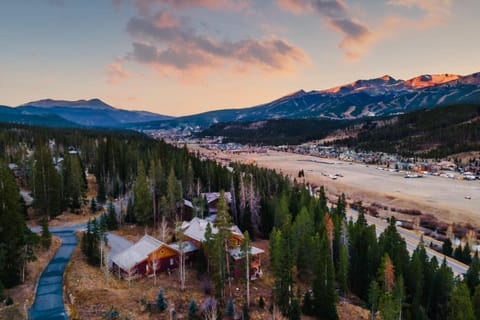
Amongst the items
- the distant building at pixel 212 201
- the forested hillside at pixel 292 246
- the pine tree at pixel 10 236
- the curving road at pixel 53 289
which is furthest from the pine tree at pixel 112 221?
the pine tree at pixel 10 236

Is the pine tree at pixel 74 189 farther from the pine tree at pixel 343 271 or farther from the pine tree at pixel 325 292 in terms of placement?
the pine tree at pixel 343 271

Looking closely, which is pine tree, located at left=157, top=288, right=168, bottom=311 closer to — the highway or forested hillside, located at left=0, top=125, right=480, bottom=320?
forested hillside, located at left=0, top=125, right=480, bottom=320

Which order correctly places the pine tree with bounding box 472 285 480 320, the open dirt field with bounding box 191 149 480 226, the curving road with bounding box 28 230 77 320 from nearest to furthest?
the curving road with bounding box 28 230 77 320 < the pine tree with bounding box 472 285 480 320 < the open dirt field with bounding box 191 149 480 226

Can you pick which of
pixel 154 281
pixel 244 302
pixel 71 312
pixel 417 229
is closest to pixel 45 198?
pixel 154 281

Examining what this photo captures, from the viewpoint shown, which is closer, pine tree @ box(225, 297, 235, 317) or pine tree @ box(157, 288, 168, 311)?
pine tree @ box(157, 288, 168, 311)

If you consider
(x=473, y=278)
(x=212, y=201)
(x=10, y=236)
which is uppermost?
(x=10, y=236)

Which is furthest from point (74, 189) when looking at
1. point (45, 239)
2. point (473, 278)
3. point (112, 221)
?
point (473, 278)

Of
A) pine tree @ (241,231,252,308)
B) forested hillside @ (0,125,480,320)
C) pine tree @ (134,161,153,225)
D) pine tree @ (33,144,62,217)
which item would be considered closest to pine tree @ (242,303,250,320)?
pine tree @ (241,231,252,308)

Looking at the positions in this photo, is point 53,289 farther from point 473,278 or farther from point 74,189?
point 473,278
